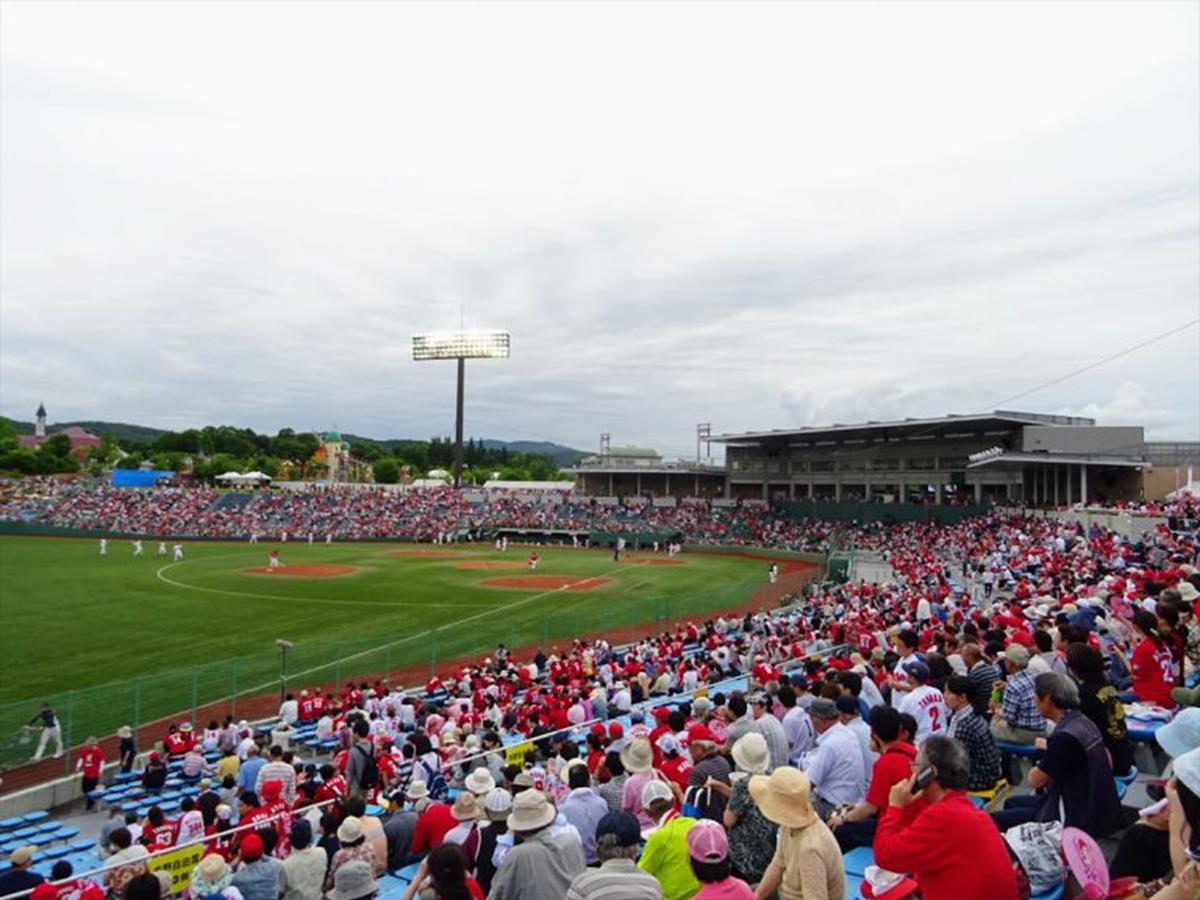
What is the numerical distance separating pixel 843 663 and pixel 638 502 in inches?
2614

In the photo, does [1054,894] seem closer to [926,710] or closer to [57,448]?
[926,710]

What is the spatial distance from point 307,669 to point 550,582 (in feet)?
68.9

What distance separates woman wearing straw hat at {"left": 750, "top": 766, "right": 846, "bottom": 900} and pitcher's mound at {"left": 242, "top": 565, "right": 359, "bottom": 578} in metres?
42.2

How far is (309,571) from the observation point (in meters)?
45.2

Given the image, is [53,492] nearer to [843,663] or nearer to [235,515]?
[235,515]

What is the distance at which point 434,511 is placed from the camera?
235ft

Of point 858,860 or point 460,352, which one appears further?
point 460,352

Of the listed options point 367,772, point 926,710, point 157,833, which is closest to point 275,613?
point 367,772

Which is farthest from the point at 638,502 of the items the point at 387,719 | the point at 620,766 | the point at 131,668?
the point at 620,766

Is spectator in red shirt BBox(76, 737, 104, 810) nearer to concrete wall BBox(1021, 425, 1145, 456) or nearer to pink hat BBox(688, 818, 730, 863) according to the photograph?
pink hat BBox(688, 818, 730, 863)

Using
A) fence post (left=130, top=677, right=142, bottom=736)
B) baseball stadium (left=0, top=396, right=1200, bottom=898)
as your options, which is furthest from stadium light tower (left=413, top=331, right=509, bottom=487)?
fence post (left=130, top=677, right=142, bottom=736)

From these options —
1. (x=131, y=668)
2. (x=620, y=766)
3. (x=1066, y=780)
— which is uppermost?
(x=1066, y=780)

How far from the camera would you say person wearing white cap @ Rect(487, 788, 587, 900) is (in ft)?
15.5

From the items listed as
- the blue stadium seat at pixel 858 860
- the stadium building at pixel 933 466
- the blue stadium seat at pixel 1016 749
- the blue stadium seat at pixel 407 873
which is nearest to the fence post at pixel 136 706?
the blue stadium seat at pixel 407 873
